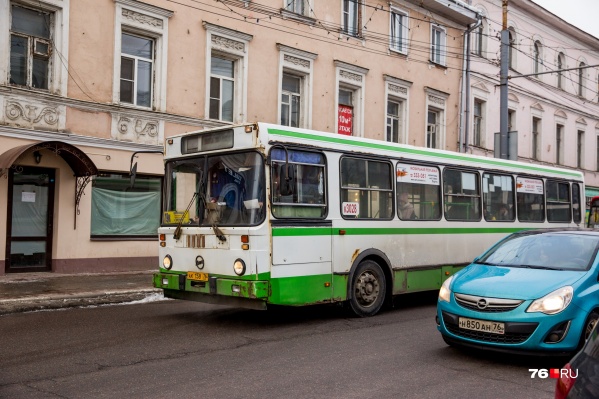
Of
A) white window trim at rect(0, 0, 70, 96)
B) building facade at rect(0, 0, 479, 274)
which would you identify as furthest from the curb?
white window trim at rect(0, 0, 70, 96)

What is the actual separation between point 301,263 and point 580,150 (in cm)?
3238

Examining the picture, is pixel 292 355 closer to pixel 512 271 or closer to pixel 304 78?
pixel 512 271

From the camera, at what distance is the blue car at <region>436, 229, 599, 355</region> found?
681 cm

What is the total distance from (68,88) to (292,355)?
1059 centimetres

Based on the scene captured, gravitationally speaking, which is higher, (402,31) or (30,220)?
(402,31)

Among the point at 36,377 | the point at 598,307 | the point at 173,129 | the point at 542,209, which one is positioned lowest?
the point at 36,377

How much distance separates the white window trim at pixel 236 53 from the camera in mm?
18812

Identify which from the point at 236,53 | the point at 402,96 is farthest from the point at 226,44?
the point at 402,96

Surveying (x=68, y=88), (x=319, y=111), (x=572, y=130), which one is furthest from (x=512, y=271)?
(x=572, y=130)

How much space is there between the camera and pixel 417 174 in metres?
11.8

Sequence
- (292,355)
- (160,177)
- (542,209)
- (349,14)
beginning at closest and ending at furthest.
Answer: (292,355) < (542,209) < (160,177) < (349,14)

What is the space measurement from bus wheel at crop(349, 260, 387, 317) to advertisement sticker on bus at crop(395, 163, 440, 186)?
1.63 meters

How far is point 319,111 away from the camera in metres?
21.9

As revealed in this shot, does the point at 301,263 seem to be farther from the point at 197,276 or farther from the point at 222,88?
the point at 222,88
